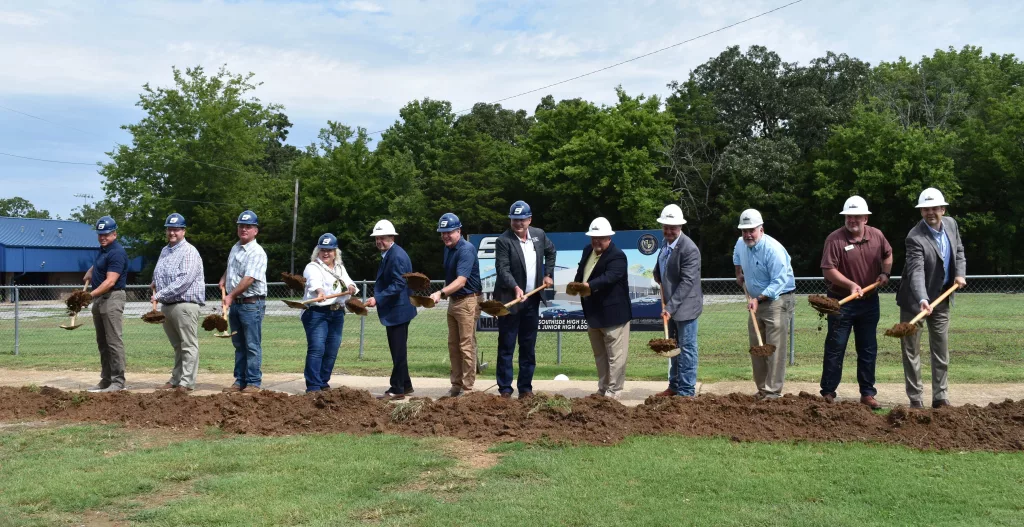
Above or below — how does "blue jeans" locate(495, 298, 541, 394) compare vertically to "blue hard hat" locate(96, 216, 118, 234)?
below

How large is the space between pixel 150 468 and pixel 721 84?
56093 mm

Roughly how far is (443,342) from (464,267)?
9.14 metres

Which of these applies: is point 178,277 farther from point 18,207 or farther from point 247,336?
point 18,207

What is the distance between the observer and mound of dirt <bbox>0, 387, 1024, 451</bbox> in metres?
7.29

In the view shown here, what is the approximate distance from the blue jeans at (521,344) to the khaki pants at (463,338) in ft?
1.15

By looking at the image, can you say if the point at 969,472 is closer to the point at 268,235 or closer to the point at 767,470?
the point at 767,470

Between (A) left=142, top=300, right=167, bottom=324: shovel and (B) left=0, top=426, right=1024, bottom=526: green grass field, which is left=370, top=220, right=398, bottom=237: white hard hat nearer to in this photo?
(A) left=142, top=300, right=167, bottom=324: shovel

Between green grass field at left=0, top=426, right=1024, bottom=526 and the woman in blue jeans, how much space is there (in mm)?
2533

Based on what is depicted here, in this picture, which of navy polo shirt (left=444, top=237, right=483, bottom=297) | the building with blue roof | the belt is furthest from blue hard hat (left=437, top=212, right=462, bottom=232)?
the building with blue roof

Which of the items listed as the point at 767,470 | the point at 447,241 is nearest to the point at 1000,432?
the point at 767,470

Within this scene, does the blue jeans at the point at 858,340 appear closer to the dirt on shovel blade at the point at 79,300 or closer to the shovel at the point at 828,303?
the shovel at the point at 828,303

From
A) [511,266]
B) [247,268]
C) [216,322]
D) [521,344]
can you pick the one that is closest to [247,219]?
[247,268]

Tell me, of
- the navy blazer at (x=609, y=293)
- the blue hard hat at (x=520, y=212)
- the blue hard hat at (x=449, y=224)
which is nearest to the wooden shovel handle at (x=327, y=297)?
the blue hard hat at (x=449, y=224)

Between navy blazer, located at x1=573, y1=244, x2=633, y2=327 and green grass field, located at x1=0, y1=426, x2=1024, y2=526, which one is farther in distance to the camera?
navy blazer, located at x1=573, y1=244, x2=633, y2=327
